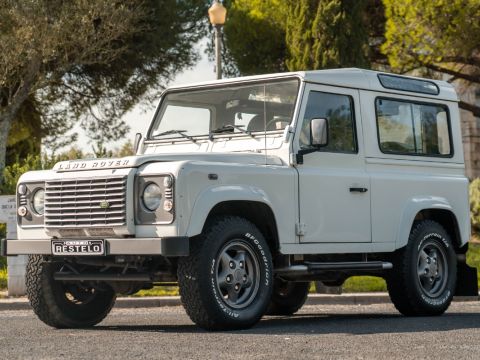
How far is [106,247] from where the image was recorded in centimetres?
932

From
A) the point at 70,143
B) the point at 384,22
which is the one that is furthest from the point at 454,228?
Result: the point at 70,143

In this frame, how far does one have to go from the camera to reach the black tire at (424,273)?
11.3 m

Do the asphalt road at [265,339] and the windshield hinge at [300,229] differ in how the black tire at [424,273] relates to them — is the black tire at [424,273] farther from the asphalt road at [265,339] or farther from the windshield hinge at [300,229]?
the windshield hinge at [300,229]

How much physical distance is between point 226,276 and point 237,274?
120 millimetres

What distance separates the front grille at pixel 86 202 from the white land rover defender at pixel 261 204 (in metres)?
0.01

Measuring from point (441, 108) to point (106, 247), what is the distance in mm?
4594

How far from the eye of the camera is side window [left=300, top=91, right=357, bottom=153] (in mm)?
10594

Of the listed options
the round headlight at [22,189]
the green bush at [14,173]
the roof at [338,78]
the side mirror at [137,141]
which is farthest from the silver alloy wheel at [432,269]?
the green bush at [14,173]

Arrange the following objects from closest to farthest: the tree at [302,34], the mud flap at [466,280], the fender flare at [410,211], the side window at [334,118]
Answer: the side window at [334,118] < the fender flare at [410,211] < the mud flap at [466,280] < the tree at [302,34]

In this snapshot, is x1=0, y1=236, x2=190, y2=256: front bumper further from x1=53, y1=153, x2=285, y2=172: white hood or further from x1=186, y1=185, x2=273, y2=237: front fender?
x1=53, y1=153, x2=285, y2=172: white hood

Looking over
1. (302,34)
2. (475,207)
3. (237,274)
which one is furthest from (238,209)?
(302,34)

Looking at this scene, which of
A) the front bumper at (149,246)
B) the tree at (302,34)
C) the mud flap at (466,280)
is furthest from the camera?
the tree at (302,34)

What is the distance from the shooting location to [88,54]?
2791 cm

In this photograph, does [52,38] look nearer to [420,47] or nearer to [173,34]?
[173,34]
